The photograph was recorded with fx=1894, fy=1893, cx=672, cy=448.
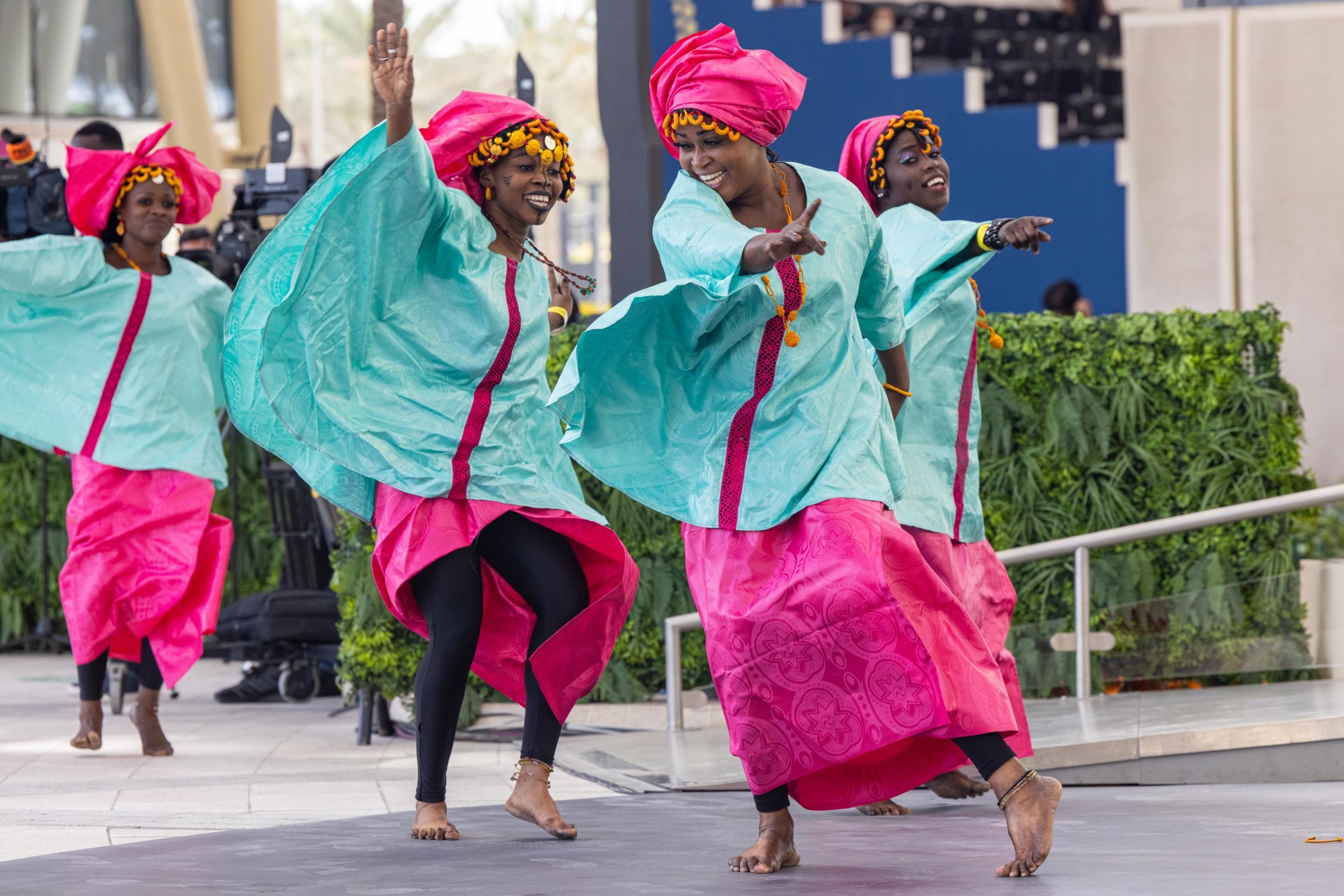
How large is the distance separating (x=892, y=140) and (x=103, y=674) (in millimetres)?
3455

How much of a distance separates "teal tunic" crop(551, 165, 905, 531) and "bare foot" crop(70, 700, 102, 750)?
3.16 meters

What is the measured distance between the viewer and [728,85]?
4.02 meters

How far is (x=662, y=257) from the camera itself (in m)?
4.07

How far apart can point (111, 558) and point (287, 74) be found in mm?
46737

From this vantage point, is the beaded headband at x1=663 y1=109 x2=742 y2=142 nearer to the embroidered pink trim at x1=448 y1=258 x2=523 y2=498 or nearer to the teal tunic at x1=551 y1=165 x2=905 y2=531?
the teal tunic at x1=551 y1=165 x2=905 y2=531

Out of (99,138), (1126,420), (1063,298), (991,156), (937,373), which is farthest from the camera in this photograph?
(991,156)

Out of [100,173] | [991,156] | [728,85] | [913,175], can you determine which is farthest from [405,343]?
[991,156]

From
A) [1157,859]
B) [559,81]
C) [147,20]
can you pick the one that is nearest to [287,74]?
[559,81]

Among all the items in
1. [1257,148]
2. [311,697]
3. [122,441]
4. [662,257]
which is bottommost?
[311,697]

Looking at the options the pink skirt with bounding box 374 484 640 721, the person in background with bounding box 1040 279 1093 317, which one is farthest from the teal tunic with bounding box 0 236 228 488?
the person in background with bounding box 1040 279 1093 317

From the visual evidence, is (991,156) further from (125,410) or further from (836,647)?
(836,647)

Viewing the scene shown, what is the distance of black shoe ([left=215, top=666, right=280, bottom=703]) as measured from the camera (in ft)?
27.6

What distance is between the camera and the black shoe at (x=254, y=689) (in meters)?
8.41

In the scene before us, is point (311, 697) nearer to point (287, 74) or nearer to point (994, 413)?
point (994, 413)
